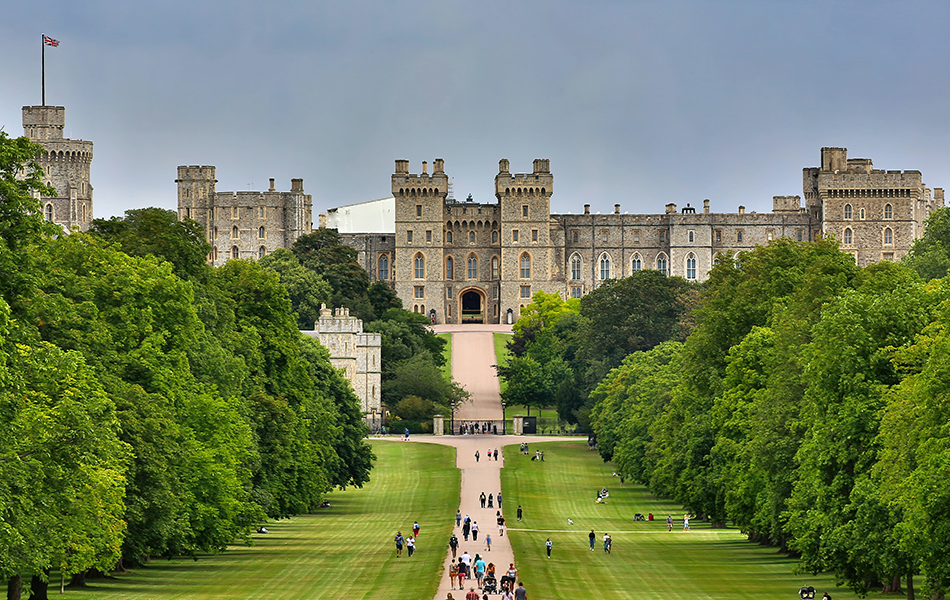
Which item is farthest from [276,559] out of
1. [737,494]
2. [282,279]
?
[282,279]

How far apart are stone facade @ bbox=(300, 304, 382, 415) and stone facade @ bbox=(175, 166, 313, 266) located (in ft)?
149

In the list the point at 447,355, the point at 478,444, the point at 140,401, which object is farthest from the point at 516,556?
the point at 447,355

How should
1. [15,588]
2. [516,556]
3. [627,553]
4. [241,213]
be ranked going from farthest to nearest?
[241,213] < [627,553] < [516,556] < [15,588]

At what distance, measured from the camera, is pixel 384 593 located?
29.2 m

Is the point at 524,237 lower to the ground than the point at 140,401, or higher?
higher

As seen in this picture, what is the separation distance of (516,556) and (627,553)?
10.6ft

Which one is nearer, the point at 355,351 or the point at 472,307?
the point at 355,351

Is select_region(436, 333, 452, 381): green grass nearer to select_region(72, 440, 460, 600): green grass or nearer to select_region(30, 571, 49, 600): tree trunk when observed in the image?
select_region(72, 440, 460, 600): green grass

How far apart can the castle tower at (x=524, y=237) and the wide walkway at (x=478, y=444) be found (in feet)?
16.7

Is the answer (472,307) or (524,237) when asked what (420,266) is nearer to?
(472,307)

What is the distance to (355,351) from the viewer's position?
80312 mm

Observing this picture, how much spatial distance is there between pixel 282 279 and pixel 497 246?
114 ft

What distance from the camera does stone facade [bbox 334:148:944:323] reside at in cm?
12388

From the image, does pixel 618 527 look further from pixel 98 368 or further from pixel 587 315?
pixel 587 315
